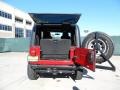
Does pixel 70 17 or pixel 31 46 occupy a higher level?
pixel 70 17

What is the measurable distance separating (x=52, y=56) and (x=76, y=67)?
3.74 feet

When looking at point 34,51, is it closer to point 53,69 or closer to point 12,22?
point 53,69

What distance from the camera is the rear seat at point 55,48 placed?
9742mm

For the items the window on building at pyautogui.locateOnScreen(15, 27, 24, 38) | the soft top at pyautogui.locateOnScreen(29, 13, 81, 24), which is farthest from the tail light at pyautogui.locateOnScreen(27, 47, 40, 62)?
the window on building at pyautogui.locateOnScreen(15, 27, 24, 38)

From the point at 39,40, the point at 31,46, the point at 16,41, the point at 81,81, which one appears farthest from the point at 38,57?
the point at 16,41

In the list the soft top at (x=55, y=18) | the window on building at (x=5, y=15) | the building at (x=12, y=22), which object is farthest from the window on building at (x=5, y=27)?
the soft top at (x=55, y=18)

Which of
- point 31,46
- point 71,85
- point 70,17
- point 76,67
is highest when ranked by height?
point 70,17

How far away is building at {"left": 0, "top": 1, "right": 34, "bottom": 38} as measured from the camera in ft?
168

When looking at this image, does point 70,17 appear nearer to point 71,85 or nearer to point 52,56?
point 52,56

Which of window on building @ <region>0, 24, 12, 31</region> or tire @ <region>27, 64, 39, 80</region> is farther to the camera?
window on building @ <region>0, 24, 12, 31</region>

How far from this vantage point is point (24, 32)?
68438 mm

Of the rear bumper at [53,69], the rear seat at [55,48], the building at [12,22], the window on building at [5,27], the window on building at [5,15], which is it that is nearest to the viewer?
the rear bumper at [53,69]

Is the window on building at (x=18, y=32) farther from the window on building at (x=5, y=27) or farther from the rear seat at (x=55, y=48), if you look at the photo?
the rear seat at (x=55, y=48)

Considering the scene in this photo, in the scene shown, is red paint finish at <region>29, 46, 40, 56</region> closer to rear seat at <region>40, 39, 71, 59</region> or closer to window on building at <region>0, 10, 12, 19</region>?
rear seat at <region>40, 39, 71, 59</region>
